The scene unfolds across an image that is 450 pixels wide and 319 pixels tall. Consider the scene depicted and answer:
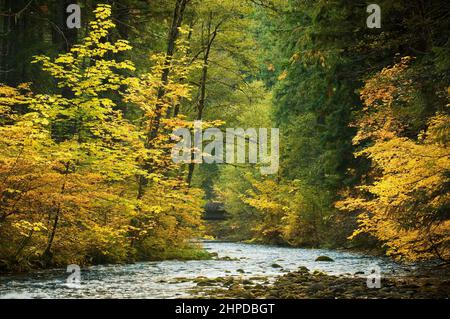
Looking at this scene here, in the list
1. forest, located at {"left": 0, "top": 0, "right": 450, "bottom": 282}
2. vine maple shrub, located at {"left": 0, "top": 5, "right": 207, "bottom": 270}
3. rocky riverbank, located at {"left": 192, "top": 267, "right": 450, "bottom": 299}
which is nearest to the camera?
rocky riverbank, located at {"left": 192, "top": 267, "right": 450, "bottom": 299}

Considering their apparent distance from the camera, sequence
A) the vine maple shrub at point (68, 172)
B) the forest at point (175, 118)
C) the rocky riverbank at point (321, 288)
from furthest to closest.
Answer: the forest at point (175, 118)
the vine maple shrub at point (68, 172)
the rocky riverbank at point (321, 288)

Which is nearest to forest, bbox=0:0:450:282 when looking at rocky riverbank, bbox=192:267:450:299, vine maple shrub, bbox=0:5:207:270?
vine maple shrub, bbox=0:5:207:270

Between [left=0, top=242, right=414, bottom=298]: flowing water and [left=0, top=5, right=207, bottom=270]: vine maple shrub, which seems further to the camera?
[left=0, top=5, right=207, bottom=270]: vine maple shrub

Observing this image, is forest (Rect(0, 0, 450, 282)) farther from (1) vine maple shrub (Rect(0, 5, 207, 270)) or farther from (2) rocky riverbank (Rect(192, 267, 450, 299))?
(2) rocky riverbank (Rect(192, 267, 450, 299))

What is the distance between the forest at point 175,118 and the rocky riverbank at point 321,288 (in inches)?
43.5

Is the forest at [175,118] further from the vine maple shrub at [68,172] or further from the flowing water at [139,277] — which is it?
the flowing water at [139,277]

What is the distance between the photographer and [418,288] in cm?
985

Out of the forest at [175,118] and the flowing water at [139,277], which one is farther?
A: the forest at [175,118]

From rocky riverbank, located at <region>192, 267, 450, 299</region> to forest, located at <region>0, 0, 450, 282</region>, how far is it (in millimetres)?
1105

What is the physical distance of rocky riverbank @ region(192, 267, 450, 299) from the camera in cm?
933

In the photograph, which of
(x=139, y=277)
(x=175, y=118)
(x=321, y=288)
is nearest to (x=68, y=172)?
Answer: (x=139, y=277)

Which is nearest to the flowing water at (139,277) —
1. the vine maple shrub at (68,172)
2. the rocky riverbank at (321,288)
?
the rocky riverbank at (321,288)

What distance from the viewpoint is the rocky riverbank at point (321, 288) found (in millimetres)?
9328

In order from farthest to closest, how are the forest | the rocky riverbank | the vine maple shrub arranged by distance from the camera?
the forest < the vine maple shrub < the rocky riverbank
